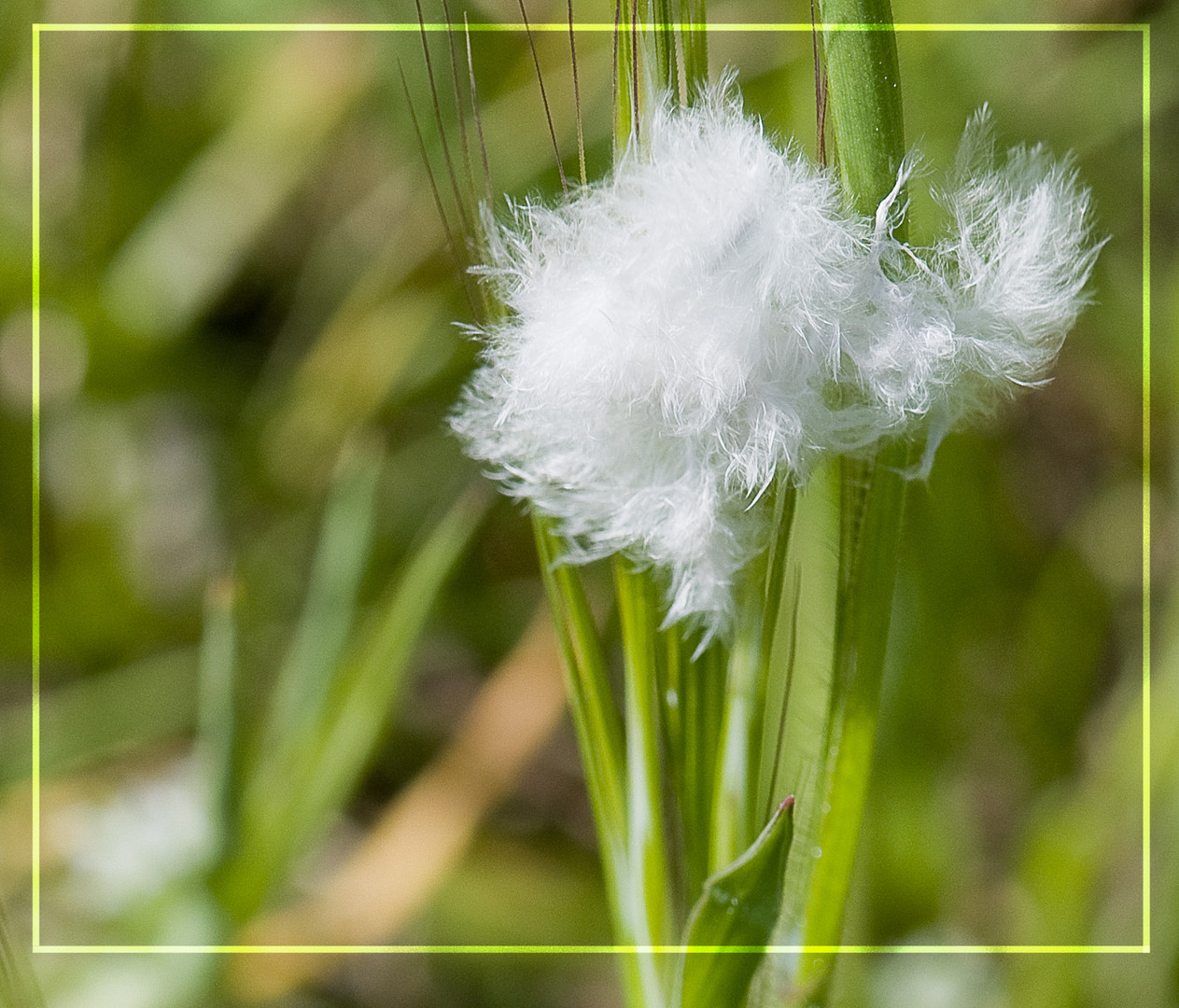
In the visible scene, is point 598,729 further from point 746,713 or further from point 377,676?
point 377,676

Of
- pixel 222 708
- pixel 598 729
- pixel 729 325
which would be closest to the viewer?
pixel 729 325

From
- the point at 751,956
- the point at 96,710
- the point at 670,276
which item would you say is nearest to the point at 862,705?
the point at 751,956

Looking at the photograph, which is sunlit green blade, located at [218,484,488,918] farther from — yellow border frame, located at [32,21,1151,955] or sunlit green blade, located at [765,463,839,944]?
sunlit green blade, located at [765,463,839,944]

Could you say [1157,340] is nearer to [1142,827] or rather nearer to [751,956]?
[1142,827]

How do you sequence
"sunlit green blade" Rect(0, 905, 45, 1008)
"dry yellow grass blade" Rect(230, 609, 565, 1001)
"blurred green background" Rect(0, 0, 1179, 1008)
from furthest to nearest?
"dry yellow grass blade" Rect(230, 609, 565, 1001), "blurred green background" Rect(0, 0, 1179, 1008), "sunlit green blade" Rect(0, 905, 45, 1008)

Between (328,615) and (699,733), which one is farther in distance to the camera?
(328,615)

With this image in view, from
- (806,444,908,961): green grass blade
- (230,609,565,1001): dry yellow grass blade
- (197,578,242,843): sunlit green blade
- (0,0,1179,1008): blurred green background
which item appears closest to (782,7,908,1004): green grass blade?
(806,444,908,961): green grass blade

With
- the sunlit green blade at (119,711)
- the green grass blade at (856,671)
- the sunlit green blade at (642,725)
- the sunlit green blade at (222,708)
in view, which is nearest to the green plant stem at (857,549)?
the green grass blade at (856,671)

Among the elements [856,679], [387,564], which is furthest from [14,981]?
[856,679]
